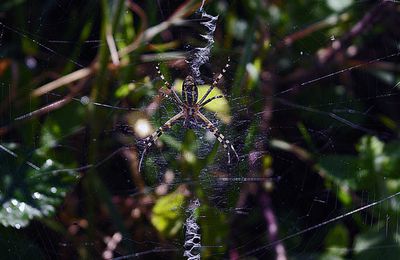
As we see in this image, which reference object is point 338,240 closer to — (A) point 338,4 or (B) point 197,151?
(B) point 197,151

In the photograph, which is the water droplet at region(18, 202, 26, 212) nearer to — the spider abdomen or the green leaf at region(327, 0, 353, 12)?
the spider abdomen

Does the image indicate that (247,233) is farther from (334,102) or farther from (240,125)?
(334,102)

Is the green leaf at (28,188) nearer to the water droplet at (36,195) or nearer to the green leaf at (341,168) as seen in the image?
the water droplet at (36,195)

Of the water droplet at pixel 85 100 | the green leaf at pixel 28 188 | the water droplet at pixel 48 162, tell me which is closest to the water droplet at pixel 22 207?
the green leaf at pixel 28 188

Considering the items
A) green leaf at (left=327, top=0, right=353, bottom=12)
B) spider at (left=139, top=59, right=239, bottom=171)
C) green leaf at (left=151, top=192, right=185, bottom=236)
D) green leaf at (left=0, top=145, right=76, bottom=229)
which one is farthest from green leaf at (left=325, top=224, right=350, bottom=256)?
green leaf at (left=0, top=145, right=76, bottom=229)

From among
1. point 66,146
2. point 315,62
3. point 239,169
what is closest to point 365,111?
point 315,62

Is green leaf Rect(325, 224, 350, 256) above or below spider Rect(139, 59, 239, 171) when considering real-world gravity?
below
